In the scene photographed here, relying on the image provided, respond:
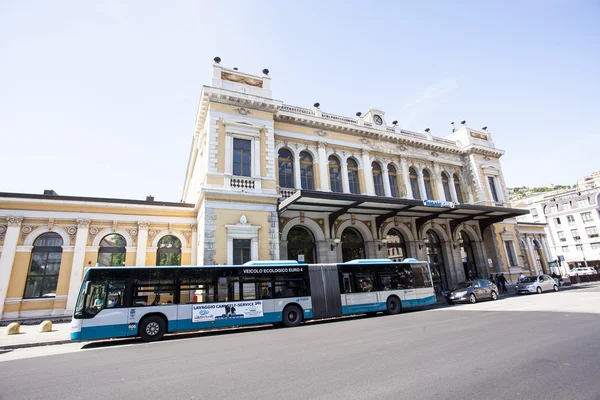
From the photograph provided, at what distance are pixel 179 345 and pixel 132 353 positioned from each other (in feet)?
4.10

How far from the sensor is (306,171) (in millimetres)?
19625

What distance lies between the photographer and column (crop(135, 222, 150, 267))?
55.6ft

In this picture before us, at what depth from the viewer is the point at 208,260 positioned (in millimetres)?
14289

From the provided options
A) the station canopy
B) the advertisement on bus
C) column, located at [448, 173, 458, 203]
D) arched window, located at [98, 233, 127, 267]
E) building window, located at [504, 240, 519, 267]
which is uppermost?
column, located at [448, 173, 458, 203]

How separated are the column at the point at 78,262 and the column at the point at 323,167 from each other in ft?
44.7

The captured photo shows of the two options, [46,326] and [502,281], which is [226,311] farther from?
[502,281]

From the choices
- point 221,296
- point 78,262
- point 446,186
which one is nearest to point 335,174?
point 446,186

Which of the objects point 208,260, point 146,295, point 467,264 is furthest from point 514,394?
point 467,264

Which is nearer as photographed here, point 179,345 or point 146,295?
point 179,345

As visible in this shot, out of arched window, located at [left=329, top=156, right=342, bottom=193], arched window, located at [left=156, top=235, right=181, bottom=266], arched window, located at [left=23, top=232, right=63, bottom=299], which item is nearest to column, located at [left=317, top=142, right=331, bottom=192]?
arched window, located at [left=329, top=156, right=342, bottom=193]

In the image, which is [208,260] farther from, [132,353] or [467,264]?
[467,264]

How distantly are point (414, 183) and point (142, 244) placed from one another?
19429 mm

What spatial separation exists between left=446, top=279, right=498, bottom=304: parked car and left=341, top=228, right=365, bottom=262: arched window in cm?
561

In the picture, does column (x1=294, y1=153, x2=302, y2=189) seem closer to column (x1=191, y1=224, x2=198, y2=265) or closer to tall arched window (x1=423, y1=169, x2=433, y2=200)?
column (x1=191, y1=224, x2=198, y2=265)
